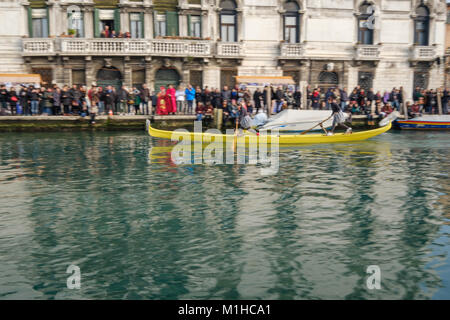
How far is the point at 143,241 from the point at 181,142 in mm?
13553

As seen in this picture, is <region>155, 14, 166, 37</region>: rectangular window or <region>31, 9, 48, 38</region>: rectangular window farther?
<region>155, 14, 166, 37</region>: rectangular window

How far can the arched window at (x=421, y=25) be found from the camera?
36188 millimetres

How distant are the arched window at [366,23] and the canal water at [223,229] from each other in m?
20.3


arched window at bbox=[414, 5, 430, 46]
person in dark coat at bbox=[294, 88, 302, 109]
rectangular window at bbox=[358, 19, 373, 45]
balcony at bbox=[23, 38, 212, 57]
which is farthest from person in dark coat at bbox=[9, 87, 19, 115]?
arched window at bbox=[414, 5, 430, 46]

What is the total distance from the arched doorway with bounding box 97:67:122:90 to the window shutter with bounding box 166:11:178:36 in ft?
14.5

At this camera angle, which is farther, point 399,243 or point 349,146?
point 349,146

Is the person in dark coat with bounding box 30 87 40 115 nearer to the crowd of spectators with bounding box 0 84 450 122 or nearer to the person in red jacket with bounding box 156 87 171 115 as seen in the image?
the crowd of spectators with bounding box 0 84 450 122

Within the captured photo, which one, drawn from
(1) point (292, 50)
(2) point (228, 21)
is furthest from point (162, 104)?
(1) point (292, 50)

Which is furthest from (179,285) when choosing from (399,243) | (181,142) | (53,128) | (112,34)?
(112,34)

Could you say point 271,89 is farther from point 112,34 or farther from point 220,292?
point 220,292

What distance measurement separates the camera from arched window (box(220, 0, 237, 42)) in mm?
33781

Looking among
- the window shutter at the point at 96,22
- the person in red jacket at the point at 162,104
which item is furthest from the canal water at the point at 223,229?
the window shutter at the point at 96,22

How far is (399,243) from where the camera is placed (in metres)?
8.98
